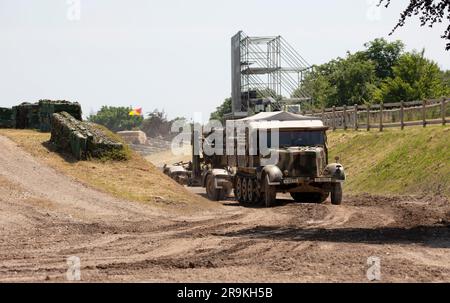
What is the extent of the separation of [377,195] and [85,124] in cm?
1128

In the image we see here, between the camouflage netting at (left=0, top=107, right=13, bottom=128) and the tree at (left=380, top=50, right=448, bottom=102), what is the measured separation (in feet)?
115

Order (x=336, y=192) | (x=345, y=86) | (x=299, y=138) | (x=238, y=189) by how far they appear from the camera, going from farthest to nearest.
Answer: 1. (x=345, y=86)
2. (x=238, y=189)
3. (x=299, y=138)
4. (x=336, y=192)

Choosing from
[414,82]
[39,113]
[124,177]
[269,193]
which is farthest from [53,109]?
[414,82]

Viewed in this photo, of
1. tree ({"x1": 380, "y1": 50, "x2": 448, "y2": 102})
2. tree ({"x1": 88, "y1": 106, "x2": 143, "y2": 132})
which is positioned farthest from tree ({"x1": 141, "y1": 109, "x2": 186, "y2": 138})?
tree ({"x1": 380, "y1": 50, "x2": 448, "y2": 102})

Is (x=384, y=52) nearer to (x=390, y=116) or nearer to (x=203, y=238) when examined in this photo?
(x=390, y=116)

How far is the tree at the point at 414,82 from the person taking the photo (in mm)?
60688

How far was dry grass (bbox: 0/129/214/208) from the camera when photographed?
24562mm

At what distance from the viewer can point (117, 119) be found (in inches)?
6486

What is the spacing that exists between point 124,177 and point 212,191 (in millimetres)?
4834

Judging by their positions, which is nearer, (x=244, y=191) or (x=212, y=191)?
(x=244, y=191)

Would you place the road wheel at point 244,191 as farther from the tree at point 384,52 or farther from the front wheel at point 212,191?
the tree at point 384,52

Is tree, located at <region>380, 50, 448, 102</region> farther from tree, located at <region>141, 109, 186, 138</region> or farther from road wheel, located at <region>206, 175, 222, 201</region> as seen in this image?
tree, located at <region>141, 109, 186, 138</region>

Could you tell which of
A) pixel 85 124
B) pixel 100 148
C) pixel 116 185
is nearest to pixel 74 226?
pixel 116 185

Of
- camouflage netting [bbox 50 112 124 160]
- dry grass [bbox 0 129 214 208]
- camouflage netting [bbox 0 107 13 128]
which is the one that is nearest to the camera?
dry grass [bbox 0 129 214 208]
